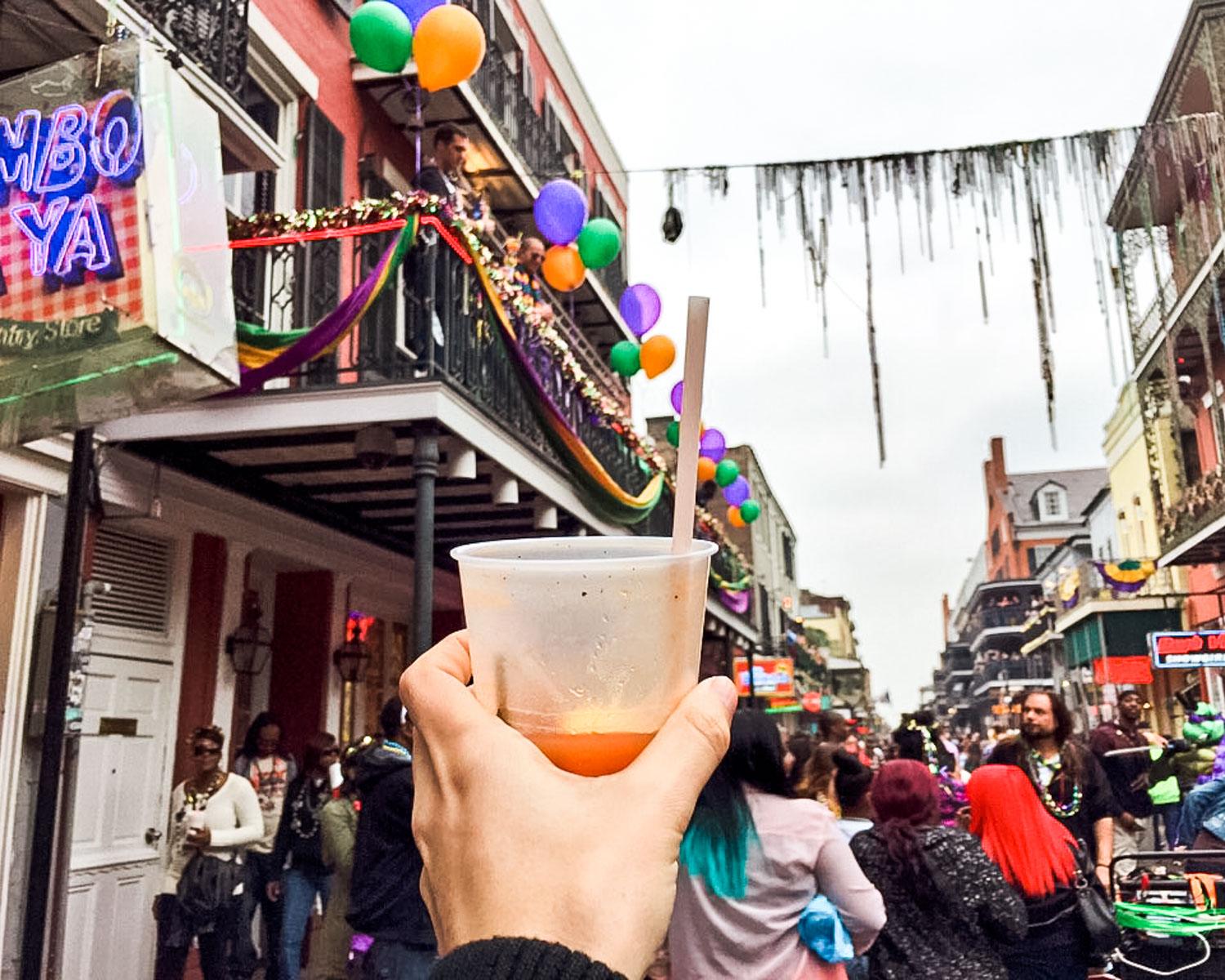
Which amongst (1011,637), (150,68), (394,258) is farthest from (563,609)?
(1011,637)

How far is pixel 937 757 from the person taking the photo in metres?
9.44

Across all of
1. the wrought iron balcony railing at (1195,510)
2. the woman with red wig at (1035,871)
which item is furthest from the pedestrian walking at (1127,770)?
the wrought iron balcony railing at (1195,510)

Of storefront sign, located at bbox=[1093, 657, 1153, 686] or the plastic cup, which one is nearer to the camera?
the plastic cup

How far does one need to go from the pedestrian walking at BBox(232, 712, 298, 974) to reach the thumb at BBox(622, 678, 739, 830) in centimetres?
608

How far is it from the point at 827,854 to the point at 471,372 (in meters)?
5.04

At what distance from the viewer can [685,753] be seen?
1.06m

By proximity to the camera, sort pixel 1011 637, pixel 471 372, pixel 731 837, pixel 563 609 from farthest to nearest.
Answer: pixel 1011 637 → pixel 471 372 → pixel 731 837 → pixel 563 609

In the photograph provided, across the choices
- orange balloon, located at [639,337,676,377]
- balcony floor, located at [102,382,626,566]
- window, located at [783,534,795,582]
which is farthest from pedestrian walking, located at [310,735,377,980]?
window, located at [783,534,795,582]

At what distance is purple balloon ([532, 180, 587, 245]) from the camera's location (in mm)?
9273

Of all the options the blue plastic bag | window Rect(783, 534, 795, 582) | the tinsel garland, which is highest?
window Rect(783, 534, 795, 582)

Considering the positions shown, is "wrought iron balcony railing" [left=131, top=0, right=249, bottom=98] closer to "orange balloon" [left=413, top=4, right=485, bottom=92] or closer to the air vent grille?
"orange balloon" [left=413, top=4, right=485, bottom=92]

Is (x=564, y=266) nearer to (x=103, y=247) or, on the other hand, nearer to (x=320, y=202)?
(x=320, y=202)

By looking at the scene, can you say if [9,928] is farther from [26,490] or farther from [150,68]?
[150,68]

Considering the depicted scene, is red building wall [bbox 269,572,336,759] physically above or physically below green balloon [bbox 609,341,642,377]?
below
